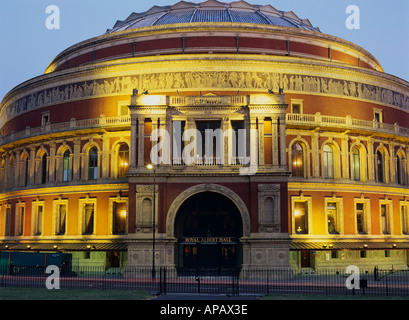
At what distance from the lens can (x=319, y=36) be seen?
196 feet

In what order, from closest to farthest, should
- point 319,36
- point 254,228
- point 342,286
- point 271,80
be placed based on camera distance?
point 342,286 → point 254,228 → point 271,80 → point 319,36

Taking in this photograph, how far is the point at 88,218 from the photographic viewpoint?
173ft

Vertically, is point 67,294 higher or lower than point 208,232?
lower

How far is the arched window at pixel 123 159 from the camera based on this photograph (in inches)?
→ 2048

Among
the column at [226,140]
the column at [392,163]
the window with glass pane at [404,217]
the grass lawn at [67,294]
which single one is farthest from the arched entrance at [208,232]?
the window with glass pane at [404,217]

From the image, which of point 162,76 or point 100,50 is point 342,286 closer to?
point 162,76

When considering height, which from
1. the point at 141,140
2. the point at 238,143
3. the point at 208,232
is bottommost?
the point at 208,232

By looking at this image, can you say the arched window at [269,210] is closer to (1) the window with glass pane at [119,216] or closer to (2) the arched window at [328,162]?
→ (2) the arched window at [328,162]

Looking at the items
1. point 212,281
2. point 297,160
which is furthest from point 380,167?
point 212,281

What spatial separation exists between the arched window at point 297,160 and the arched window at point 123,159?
16.0m

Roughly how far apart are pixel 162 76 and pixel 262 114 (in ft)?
38.2

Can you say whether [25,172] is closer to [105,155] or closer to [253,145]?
[105,155]

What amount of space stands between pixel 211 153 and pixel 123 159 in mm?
10719
